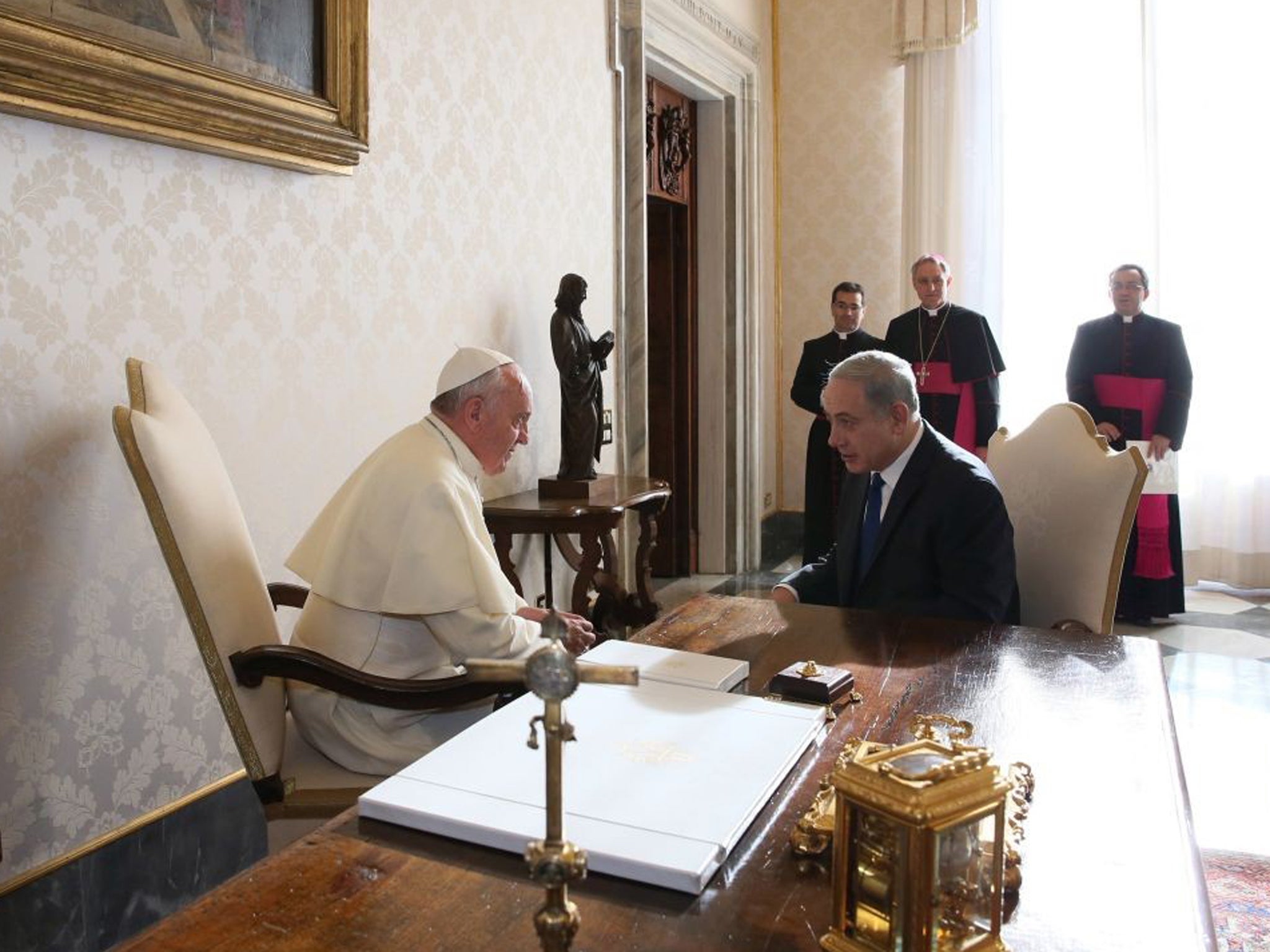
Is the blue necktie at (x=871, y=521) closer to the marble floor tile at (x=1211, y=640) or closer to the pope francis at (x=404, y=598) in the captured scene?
the pope francis at (x=404, y=598)

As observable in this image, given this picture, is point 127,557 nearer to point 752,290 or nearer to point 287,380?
point 287,380

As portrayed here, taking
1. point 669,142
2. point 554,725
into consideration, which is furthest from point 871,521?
point 669,142

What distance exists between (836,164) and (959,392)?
205cm

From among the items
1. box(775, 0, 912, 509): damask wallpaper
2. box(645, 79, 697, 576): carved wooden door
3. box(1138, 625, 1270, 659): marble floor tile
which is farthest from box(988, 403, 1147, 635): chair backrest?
box(775, 0, 912, 509): damask wallpaper

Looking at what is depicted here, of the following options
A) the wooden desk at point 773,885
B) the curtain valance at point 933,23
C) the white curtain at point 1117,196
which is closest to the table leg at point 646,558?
the wooden desk at point 773,885

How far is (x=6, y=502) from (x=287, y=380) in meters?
0.95

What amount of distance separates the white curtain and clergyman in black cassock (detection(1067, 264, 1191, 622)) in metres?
1.03

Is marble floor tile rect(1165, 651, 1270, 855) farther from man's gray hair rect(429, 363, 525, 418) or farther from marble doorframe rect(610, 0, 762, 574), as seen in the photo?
marble doorframe rect(610, 0, 762, 574)

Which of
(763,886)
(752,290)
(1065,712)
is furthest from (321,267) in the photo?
(752,290)

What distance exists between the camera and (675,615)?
2.43m

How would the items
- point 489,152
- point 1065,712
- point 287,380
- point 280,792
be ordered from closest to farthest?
point 1065,712, point 280,792, point 287,380, point 489,152

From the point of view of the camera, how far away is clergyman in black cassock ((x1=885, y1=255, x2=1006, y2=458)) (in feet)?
21.5

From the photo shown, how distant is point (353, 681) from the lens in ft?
7.39

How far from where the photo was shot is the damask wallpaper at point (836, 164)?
7703 mm
